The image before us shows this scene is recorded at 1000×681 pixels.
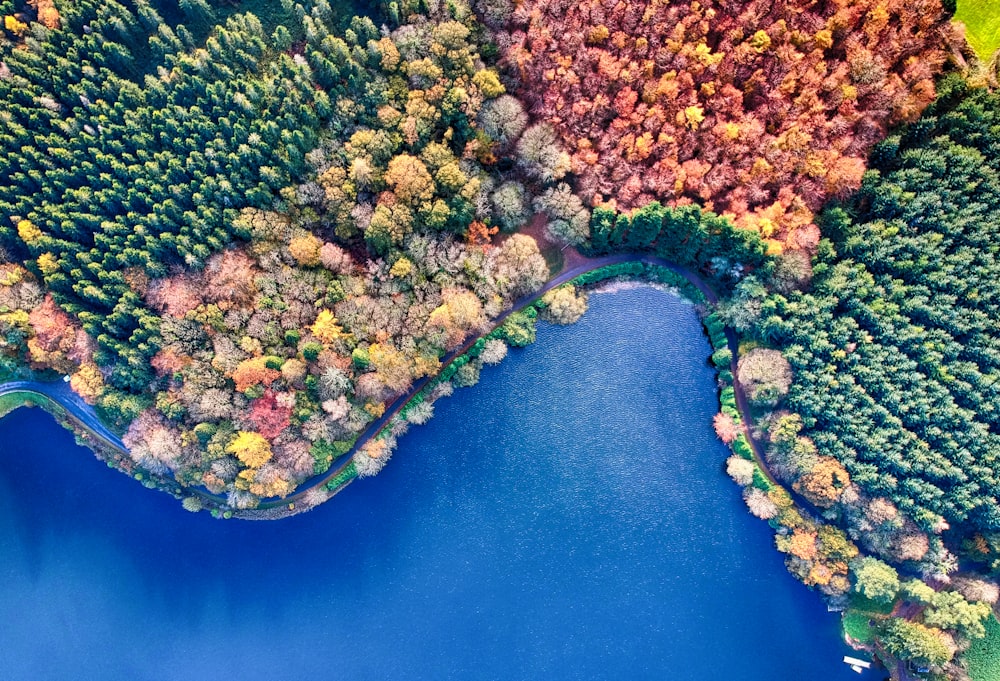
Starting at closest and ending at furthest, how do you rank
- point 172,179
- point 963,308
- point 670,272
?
point 963,308 → point 172,179 → point 670,272

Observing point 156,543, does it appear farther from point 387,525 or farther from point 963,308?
point 963,308

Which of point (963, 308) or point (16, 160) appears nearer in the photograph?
point (963, 308)

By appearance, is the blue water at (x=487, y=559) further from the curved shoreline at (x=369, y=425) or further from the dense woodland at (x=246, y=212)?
the dense woodland at (x=246, y=212)

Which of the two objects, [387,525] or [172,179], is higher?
[172,179]

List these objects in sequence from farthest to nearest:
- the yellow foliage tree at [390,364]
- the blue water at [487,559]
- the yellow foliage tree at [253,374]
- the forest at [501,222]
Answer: the blue water at [487,559] < the yellow foliage tree at [390,364] < the yellow foliage tree at [253,374] < the forest at [501,222]

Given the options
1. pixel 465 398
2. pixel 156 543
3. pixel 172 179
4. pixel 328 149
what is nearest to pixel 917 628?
pixel 465 398

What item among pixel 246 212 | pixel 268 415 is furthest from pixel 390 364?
pixel 246 212

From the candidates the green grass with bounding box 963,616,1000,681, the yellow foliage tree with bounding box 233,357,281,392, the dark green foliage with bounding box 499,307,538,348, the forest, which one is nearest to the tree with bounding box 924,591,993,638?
the forest

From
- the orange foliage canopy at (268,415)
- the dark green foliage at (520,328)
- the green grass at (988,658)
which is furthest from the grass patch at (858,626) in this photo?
the orange foliage canopy at (268,415)
